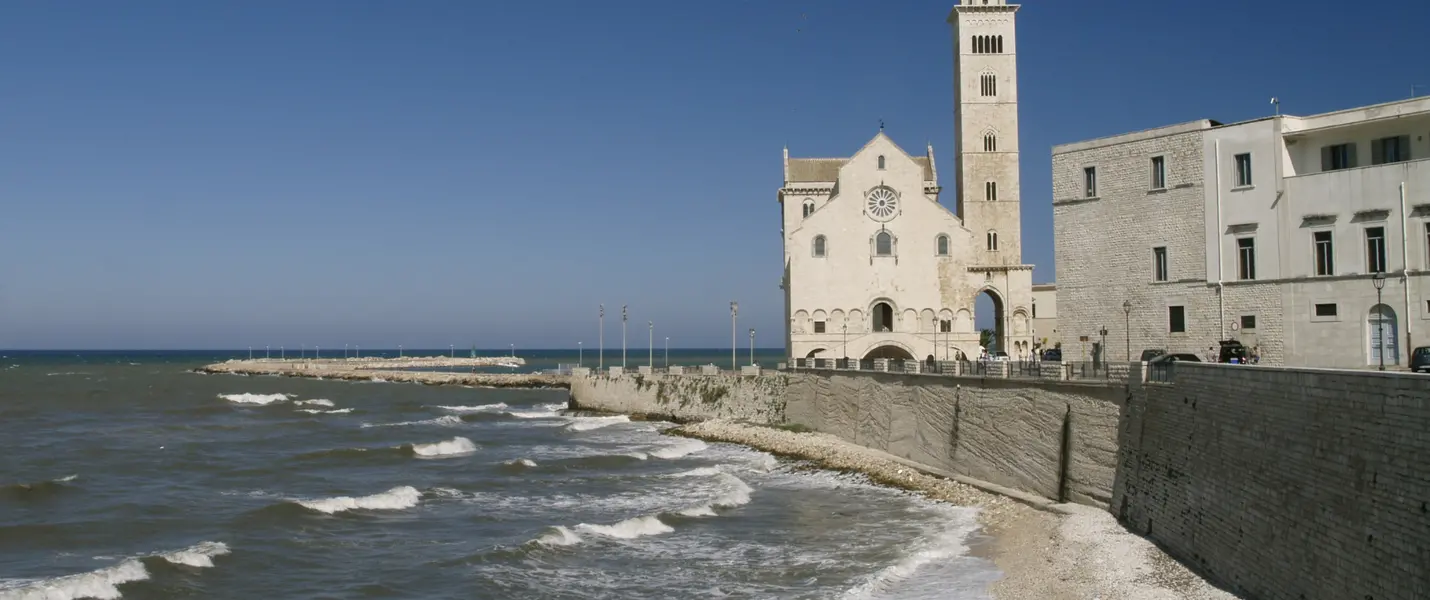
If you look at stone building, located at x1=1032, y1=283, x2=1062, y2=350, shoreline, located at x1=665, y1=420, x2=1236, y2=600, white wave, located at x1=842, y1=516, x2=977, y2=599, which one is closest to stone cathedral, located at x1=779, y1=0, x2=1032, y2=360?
stone building, located at x1=1032, y1=283, x2=1062, y2=350

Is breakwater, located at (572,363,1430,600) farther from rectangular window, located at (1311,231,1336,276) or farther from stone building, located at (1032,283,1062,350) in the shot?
stone building, located at (1032,283,1062,350)

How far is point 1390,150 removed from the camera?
2916 centimetres

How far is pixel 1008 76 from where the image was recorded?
2331 inches

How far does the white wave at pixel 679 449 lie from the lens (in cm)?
4134

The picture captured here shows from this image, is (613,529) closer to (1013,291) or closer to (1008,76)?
(1013,291)

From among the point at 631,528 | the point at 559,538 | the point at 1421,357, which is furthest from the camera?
the point at 631,528

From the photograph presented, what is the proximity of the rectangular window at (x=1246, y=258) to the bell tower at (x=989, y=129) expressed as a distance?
26.6m

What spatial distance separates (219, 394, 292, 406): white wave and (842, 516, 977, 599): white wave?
65.0 m

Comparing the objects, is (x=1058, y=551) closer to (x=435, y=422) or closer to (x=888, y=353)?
Result: (x=888, y=353)

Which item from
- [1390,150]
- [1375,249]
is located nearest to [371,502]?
[1375,249]

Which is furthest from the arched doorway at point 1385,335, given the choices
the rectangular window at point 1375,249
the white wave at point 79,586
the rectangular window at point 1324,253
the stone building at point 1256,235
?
the white wave at point 79,586

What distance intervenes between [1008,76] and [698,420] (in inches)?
969

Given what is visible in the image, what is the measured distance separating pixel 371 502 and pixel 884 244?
106ft

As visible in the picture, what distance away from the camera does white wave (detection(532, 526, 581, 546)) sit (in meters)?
24.9
